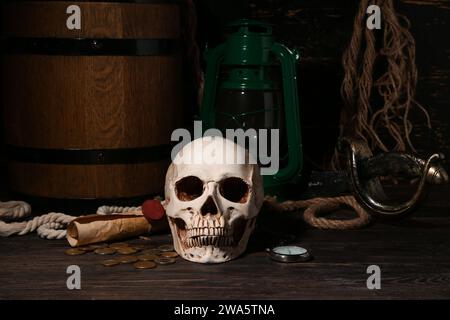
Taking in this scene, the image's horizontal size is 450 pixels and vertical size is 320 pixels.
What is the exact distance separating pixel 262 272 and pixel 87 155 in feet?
1.83

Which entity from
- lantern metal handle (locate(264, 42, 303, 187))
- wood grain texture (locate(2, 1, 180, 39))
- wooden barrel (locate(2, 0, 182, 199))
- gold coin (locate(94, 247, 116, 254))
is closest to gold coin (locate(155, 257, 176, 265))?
gold coin (locate(94, 247, 116, 254))

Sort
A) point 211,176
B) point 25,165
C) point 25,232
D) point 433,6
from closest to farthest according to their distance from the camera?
point 211,176
point 25,232
point 25,165
point 433,6

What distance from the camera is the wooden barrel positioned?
1611mm

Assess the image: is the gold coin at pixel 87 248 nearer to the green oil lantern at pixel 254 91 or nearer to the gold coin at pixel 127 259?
the gold coin at pixel 127 259

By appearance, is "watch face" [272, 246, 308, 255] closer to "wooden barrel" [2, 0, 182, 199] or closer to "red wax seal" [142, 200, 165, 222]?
"red wax seal" [142, 200, 165, 222]

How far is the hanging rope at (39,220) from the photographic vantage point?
1.55 metres

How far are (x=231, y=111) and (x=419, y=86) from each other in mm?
665

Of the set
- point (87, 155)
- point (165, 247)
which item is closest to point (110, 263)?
point (165, 247)

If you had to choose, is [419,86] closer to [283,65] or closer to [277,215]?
[283,65]

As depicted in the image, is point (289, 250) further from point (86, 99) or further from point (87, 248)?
point (86, 99)

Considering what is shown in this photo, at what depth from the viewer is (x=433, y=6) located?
6.81 ft
